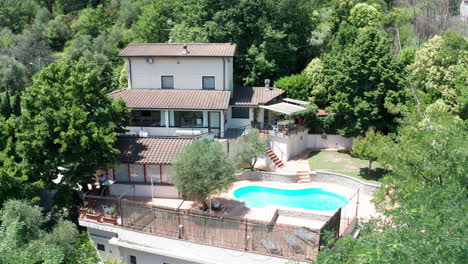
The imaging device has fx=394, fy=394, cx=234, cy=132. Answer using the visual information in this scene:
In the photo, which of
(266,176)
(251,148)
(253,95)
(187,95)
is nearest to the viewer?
(251,148)

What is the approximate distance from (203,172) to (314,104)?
57.6 ft

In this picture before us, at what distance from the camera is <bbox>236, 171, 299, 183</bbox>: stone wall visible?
98.1ft

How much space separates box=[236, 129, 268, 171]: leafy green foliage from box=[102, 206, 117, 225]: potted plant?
33.3 ft

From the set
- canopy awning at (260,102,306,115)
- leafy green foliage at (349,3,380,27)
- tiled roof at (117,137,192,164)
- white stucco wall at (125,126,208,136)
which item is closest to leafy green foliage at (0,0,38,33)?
white stucco wall at (125,126,208,136)

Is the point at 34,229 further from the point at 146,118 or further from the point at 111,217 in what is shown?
the point at 146,118

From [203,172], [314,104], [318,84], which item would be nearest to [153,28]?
[318,84]

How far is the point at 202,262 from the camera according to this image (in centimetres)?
1962

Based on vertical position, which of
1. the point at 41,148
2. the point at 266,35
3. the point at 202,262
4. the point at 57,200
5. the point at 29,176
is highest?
the point at 266,35

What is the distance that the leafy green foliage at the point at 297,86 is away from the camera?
37531 millimetres

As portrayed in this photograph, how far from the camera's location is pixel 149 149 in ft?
86.6

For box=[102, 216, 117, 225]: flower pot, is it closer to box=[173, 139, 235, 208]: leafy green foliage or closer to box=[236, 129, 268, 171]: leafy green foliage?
box=[173, 139, 235, 208]: leafy green foliage

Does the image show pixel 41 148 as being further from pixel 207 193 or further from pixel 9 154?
pixel 207 193

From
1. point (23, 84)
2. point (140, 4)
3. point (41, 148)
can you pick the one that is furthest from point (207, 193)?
point (140, 4)

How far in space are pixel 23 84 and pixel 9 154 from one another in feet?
104
